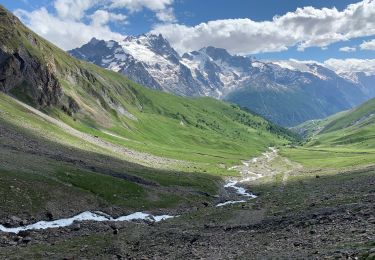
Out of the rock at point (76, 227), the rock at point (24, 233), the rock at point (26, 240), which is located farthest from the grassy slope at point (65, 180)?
the rock at point (26, 240)

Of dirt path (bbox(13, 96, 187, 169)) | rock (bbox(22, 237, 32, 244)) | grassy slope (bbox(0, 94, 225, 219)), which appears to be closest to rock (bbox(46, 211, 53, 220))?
grassy slope (bbox(0, 94, 225, 219))

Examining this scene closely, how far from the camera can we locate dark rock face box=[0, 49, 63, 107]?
164m

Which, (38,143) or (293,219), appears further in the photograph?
(38,143)

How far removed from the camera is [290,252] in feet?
123

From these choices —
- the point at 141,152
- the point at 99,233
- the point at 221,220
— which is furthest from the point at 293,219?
the point at 141,152

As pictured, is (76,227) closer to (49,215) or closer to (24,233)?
(49,215)

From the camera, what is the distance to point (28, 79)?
177 metres

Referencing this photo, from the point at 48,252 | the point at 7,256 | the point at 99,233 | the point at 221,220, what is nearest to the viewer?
the point at 7,256

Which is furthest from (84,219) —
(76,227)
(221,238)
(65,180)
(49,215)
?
(221,238)

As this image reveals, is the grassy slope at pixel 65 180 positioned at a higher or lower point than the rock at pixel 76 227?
higher

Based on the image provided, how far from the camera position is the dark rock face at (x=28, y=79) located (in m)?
164

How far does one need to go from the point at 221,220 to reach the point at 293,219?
15591 mm

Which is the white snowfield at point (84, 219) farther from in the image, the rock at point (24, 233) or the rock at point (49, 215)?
the rock at point (49, 215)

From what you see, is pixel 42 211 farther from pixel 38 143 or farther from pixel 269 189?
pixel 269 189
